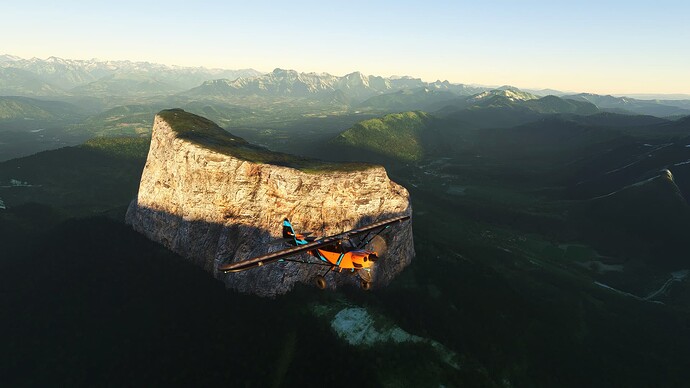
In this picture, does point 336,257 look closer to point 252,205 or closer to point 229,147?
point 252,205

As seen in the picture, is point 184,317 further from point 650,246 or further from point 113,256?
point 650,246

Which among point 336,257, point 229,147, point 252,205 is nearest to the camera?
point 336,257

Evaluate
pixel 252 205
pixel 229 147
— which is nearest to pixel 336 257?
pixel 252 205

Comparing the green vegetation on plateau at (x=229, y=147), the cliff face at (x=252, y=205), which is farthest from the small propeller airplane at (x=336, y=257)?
the green vegetation on plateau at (x=229, y=147)

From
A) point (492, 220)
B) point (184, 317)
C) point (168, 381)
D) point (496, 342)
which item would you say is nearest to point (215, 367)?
point (168, 381)

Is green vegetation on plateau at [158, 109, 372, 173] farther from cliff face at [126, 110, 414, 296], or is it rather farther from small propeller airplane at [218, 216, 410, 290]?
Answer: small propeller airplane at [218, 216, 410, 290]

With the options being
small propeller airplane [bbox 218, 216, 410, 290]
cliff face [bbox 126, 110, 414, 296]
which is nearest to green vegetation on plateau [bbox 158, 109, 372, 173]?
cliff face [bbox 126, 110, 414, 296]

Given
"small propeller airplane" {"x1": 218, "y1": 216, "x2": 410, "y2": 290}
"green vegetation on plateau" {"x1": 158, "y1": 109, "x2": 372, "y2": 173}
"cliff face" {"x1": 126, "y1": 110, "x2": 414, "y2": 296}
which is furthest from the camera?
"green vegetation on plateau" {"x1": 158, "y1": 109, "x2": 372, "y2": 173}

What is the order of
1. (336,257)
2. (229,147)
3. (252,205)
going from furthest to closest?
(229,147)
(252,205)
(336,257)
